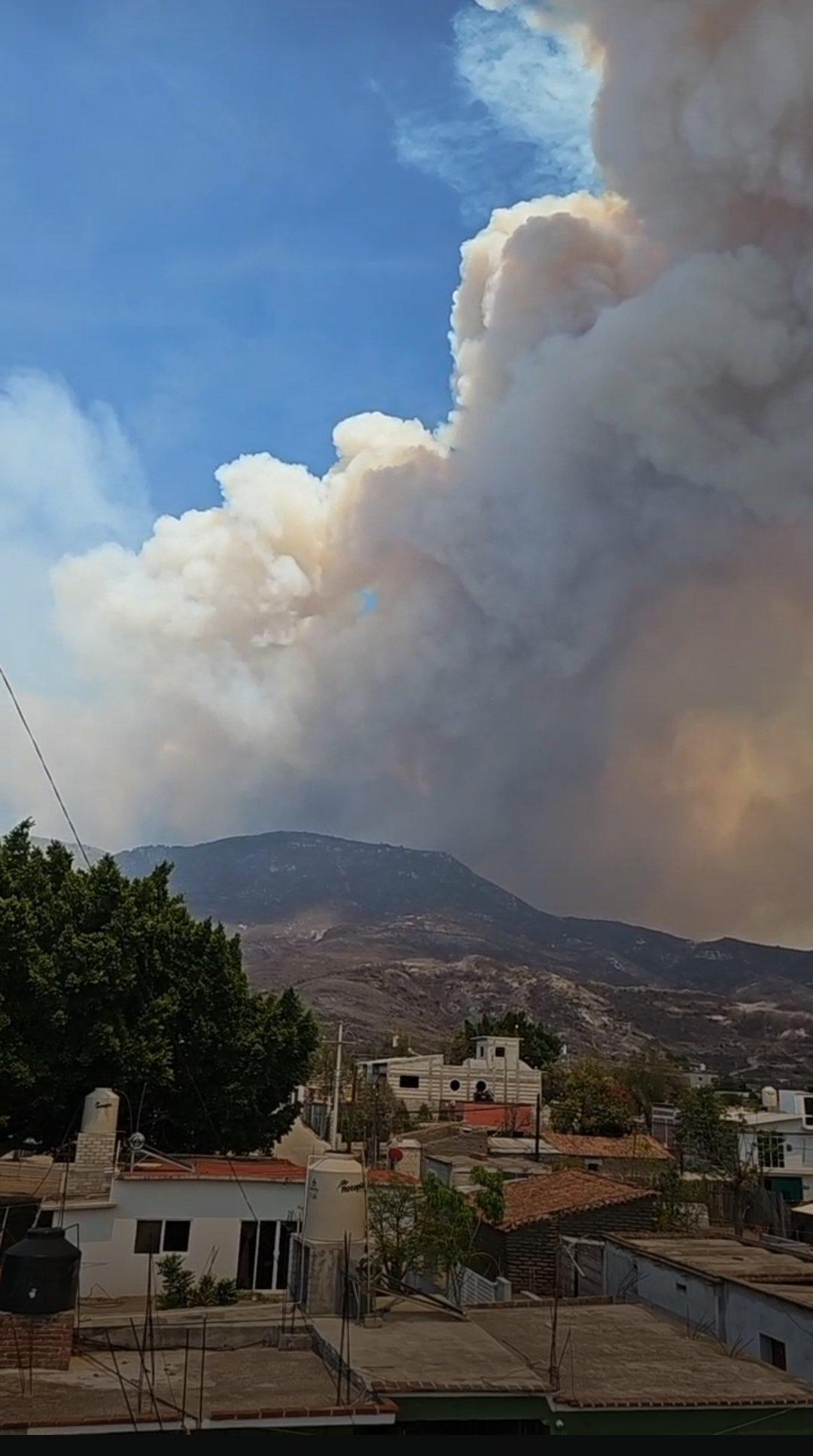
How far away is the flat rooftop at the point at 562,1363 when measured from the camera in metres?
6.46

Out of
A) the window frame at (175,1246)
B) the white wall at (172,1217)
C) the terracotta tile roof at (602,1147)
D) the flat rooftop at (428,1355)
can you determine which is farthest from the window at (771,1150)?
the flat rooftop at (428,1355)

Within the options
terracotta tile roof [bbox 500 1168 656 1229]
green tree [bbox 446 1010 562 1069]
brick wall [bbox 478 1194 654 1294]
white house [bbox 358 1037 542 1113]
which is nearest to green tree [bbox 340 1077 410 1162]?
white house [bbox 358 1037 542 1113]

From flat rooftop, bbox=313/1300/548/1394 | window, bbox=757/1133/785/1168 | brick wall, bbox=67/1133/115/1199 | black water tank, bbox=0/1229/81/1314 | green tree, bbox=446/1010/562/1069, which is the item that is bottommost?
window, bbox=757/1133/785/1168

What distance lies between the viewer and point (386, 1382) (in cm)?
618

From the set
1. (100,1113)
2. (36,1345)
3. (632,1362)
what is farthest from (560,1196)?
(36,1345)

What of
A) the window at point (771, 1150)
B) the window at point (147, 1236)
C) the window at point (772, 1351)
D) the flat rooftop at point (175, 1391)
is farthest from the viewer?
the window at point (771, 1150)

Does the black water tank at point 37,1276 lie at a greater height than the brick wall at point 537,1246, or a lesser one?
greater

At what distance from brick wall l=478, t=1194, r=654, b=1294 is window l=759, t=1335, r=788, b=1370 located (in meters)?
5.57

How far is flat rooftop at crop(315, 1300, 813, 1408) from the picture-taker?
6.46m

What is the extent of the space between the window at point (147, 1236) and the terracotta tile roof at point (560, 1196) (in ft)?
17.6

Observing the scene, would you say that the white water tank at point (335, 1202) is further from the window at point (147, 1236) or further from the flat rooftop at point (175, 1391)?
the window at point (147, 1236)

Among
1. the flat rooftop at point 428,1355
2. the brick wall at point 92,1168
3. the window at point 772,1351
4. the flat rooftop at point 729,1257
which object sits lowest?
the window at point 772,1351

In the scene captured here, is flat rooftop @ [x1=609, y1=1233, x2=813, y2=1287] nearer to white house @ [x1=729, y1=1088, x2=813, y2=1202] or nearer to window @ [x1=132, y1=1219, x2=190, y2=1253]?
window @ [x1=132, y1=1219, x2=190, y2=1253]

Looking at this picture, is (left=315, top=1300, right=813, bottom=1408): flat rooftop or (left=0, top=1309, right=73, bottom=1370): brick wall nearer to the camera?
(left=315, top=1300, right=813, bottom=1408): flat rooftop
